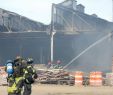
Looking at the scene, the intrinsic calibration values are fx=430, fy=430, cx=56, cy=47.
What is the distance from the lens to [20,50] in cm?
5303

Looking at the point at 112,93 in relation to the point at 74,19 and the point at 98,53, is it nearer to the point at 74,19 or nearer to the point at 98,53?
the point at 98,53

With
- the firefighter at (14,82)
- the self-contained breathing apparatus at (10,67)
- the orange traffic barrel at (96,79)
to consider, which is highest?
the self-contained breathing apparatus at (10,67)

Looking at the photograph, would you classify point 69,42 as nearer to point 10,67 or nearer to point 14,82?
point 14,82

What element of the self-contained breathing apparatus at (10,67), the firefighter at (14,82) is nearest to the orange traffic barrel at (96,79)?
the firefighter at (14,82)

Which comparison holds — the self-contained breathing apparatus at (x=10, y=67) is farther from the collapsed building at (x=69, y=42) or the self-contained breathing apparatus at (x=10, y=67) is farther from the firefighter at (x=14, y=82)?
the collapsed building at (x=69, y=42)

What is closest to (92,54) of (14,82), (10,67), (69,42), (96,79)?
(69,42)

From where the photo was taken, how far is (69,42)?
5169cm

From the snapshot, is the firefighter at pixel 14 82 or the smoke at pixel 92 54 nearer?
the firefighter at pixel 14 82

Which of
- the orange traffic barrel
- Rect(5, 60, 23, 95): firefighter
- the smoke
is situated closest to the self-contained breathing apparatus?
Rect(5, 60, 23, 95): firefighter

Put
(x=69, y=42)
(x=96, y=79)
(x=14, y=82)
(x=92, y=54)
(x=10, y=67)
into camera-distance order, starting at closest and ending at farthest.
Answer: (x=10, y=67) → (x=14, y=82) → (x=96, y=79) → (x=92, y=54) → (x=69, y=42)

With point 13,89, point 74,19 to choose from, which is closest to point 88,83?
point 13,89

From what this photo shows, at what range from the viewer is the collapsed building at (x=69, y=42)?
49.0 metres

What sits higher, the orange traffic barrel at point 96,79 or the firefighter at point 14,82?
the firefighter at point 14,82

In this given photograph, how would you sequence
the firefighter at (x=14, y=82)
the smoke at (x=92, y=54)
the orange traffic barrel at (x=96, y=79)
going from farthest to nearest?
1. the smoke at (x=92, y=54)
2. the orange traffic barrel at (x=96, y=79)
3. the firefighter at (x=14, y=82)
